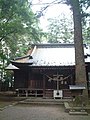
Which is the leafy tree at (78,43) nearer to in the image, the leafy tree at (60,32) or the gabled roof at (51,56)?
the gabled roof at (51,56)

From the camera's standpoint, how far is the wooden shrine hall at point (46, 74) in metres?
18.2

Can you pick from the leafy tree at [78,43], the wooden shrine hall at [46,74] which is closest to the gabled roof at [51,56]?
the wooden shrine hall at [46,74]

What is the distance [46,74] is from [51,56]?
3153 millimetres

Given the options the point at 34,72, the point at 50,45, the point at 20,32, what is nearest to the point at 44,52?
the point at 50,45

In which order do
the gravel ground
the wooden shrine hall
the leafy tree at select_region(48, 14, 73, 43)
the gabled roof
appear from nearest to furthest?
1. the gravel ground
2. the wooden shrine hall
3. the gabled roof
4. the leafy tree at select_region(48, 14, 73, 43)

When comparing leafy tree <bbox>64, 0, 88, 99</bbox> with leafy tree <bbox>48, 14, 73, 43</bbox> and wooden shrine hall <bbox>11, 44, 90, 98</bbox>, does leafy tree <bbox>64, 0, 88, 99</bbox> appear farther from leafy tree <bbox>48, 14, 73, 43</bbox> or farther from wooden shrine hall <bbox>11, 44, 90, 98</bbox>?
leafy tree <bbox>48, 14, 73, 43</bbox>

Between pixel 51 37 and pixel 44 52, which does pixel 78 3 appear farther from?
pixel 51 37

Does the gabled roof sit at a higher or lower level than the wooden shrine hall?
higher

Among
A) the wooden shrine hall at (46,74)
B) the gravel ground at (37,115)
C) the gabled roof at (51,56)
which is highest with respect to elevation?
the gabled roof at (51,56)

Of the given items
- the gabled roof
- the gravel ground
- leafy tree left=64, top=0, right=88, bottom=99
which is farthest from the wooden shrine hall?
the gravel ground

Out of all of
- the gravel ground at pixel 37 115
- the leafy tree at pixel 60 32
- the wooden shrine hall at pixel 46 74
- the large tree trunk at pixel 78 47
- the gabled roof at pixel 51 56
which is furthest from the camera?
the leafy tree at pixel 60 32

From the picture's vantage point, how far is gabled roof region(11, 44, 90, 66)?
18875 mm

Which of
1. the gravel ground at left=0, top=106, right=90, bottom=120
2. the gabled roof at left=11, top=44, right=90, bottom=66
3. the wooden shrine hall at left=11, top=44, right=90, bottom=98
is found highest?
the gabled roof at left=11, top=44, right=90, bottom=66

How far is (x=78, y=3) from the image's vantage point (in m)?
11.8
